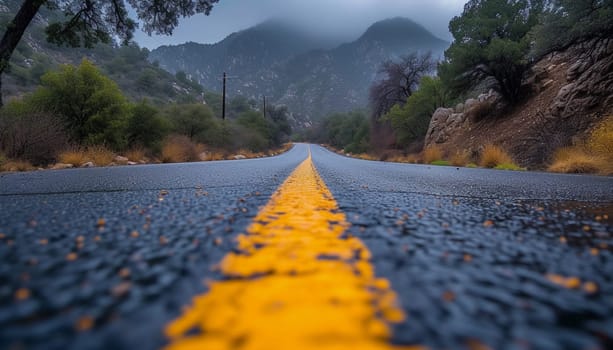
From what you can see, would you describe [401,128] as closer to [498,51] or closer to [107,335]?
[498,51]

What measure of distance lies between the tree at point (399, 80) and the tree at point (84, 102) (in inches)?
956

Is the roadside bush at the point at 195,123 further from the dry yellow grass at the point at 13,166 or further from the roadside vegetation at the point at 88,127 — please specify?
the dry yellow grass at the point at 13,166

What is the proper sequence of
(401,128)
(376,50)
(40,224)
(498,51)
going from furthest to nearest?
(376,50) → (401,128) → (498,51) → (40,224)

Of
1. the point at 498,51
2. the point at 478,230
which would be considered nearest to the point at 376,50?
the point at 498,51

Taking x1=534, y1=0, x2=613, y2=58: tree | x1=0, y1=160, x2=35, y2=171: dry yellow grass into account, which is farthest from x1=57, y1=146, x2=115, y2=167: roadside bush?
x1=534, y1=0, x2=613, y2=58: tree

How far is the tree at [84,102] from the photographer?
12055mm

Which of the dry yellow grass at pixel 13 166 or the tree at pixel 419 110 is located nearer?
the dry yellow grass at pixel 13 166

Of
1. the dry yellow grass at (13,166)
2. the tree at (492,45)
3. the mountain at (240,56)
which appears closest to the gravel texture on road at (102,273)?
the dry yellow grass at (13,166)

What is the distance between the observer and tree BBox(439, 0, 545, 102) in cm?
1477

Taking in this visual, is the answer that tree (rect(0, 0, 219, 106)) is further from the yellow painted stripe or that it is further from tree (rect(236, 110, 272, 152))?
tree (rect(236, 110, 272, 152))

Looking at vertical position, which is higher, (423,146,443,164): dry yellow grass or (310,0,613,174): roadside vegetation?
(310,0,613,174): roadside vegetation

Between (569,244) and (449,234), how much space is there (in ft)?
1.16

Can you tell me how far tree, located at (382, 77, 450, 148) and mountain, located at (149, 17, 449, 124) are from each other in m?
64.8

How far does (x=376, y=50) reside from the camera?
144375 mm
